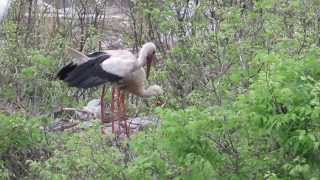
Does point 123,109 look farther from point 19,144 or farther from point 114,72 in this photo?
point 19,144

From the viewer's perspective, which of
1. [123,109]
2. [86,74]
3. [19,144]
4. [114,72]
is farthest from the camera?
[123,109]

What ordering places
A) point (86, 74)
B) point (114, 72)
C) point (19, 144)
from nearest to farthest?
point (19, 144) → point (86, 74) → point (114, 72)

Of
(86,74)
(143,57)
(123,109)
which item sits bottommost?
(123,109)

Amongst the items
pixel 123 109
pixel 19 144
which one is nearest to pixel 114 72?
pixel 123 109

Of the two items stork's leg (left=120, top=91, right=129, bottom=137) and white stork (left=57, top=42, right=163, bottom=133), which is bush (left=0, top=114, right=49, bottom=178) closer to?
stork's leg (left=120, top=91, right=129, bottom=137)

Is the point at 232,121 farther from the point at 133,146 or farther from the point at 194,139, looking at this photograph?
the point at 133,146

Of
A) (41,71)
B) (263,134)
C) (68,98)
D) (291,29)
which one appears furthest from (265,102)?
(68,98)

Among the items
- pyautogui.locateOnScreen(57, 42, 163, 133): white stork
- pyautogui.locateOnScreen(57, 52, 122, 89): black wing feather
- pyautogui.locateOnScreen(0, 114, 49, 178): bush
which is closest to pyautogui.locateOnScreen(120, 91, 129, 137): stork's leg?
pyautogui.locateOnScreen(57, 42, 163, 133): white stork

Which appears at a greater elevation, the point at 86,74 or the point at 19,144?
the point at 86,74

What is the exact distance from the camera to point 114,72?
9.78m

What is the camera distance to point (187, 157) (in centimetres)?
588

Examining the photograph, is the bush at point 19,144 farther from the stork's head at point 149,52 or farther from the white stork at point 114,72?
the stork's head at point 149,52

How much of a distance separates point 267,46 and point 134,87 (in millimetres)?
2649

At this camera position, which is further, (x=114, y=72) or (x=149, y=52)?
(x=149, y=52)
